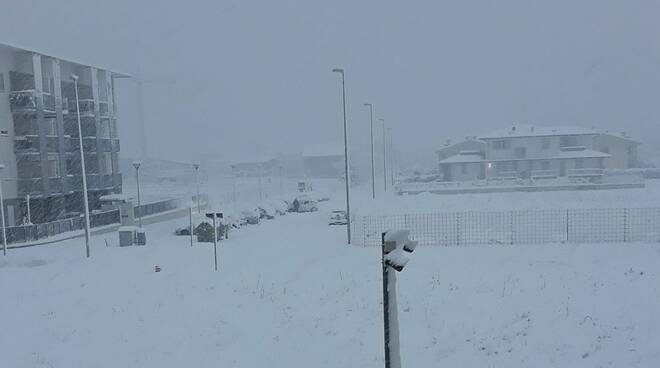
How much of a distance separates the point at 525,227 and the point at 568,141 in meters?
46.3

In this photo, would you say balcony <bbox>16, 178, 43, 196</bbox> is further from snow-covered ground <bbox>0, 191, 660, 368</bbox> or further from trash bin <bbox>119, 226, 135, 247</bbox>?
snow-covered ground <bbox>0, 191, 660, 368</bbox>

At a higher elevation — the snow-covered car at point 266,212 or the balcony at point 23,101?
the balcony at point 23,101

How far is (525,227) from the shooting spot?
23.0 metres

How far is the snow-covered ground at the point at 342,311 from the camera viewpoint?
10297mm

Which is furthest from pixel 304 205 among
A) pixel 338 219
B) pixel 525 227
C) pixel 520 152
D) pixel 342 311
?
pixel 520 152

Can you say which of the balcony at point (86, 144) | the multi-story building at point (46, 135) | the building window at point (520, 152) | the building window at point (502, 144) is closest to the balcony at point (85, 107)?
the multi-story building at point (46, 135)

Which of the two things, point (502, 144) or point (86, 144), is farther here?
point (502, 144)

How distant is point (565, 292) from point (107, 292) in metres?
13.2

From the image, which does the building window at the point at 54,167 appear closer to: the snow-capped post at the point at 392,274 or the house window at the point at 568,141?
the snow-capped post at the point at 392,274

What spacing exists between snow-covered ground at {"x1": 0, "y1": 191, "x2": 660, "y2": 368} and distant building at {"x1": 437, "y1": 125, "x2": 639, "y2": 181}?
47885 millimetres

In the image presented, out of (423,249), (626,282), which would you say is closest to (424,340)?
(626,282)

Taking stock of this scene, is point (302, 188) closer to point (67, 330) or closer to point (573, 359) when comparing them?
point (67, 330)

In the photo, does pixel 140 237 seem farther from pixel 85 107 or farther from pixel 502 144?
pixel 502 144

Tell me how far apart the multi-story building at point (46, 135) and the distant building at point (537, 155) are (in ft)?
139
